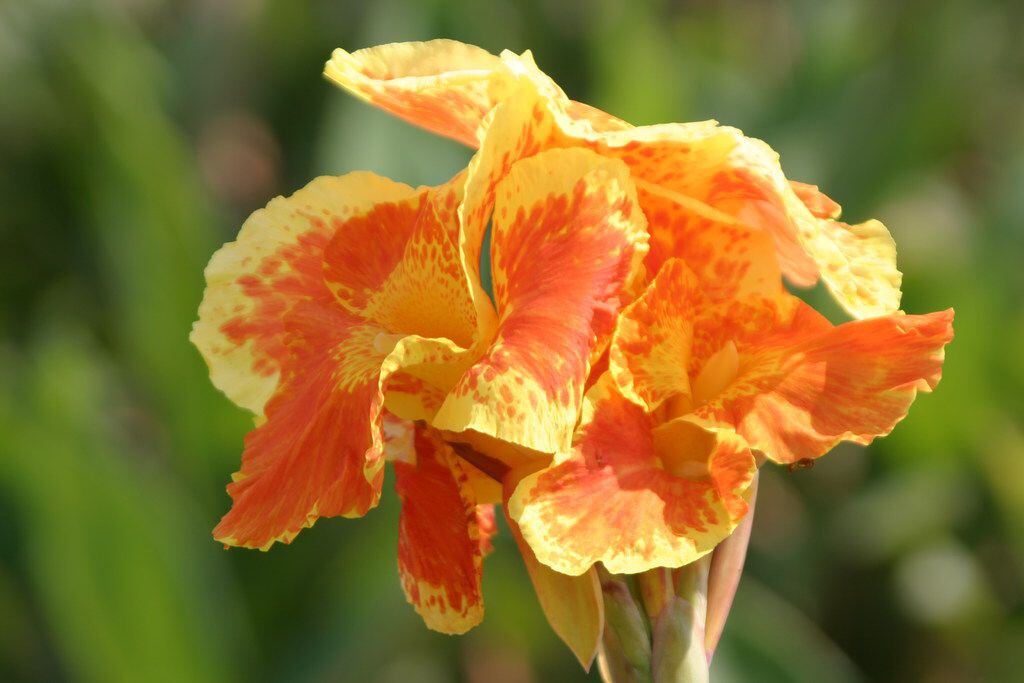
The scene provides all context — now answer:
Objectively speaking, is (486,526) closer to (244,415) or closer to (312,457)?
(312,457)

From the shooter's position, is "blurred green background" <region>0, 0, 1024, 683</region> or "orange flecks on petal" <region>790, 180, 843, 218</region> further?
"blurred green background" <region>0, 0, 1024, 683</region>

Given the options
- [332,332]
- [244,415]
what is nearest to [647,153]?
[332,332]

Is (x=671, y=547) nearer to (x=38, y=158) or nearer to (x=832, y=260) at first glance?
(x=832, y=260)

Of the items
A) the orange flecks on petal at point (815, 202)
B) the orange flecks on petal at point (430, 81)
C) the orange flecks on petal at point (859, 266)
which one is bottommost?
the orange flecks on petal at point (859, 266)

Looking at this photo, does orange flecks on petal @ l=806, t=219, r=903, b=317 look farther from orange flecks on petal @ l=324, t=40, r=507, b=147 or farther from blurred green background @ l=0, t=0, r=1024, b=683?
blurred green background @ l=0, t=0, r=1024, b=683

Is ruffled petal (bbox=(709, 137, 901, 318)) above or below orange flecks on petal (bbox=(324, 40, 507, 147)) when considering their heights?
below

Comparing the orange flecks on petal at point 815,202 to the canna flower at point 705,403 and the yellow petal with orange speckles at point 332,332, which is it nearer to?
the canna flower at point 705,403

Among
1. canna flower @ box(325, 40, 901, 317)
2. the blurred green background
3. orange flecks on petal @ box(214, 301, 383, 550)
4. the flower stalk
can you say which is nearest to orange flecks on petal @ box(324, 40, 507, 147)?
canna flower @ box(325, 40, 901, 317)

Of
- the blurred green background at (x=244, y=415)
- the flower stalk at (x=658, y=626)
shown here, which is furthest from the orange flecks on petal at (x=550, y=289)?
the blurred green background at (x=244, y=415)
